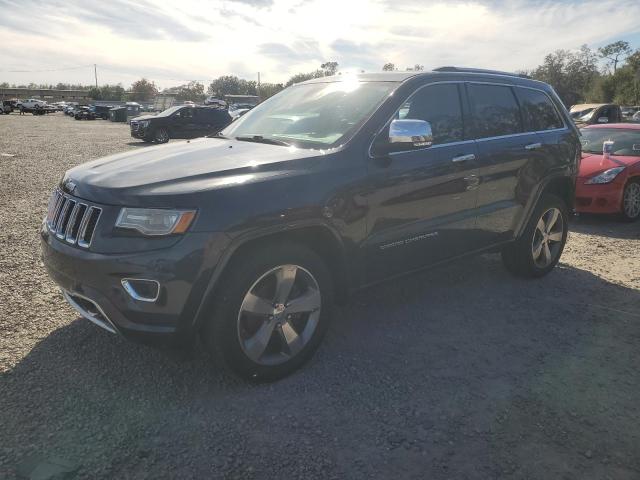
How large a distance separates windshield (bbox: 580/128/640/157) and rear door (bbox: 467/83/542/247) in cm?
466

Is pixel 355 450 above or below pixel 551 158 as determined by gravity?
below

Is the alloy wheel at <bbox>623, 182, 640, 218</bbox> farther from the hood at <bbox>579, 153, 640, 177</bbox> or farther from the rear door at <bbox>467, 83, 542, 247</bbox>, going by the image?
the rear door at <bbox>467, 83, 542, 247</bbox>

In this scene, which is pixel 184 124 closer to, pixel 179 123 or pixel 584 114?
pixel 179 123

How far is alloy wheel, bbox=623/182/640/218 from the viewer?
776 cm

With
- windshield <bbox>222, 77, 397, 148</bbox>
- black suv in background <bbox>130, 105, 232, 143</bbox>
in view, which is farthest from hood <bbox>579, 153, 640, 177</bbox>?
black suv in background <bbox>130, 105, 232, 143</bbox>

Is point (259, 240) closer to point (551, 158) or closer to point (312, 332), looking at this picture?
point (312, 332)

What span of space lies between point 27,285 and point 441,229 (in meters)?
3.52

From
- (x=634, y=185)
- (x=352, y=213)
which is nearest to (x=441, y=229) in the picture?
(x=352, y=213)

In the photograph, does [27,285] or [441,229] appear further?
[27,285]

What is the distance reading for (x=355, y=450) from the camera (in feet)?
8.58

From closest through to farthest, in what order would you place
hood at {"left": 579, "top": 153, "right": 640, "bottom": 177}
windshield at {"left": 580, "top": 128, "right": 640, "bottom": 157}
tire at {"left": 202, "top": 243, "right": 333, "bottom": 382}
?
tire at {"left": 202, "top": 243, "right": 333, "bottom": 382} → hood at {"left": 579, "top": 153, "right": 640, "bottom": 177} → windshield at {"left": 580, "top": 128, "right": 640, "bottom": 157}

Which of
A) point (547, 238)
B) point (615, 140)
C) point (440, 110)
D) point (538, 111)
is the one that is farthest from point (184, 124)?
point (440, 110)

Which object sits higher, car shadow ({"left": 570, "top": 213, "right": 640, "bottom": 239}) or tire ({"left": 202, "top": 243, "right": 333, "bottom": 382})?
tire ({"left": 202, "top": 243, "right": 333, "bottom": 382})

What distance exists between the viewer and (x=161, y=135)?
70.7 feet
